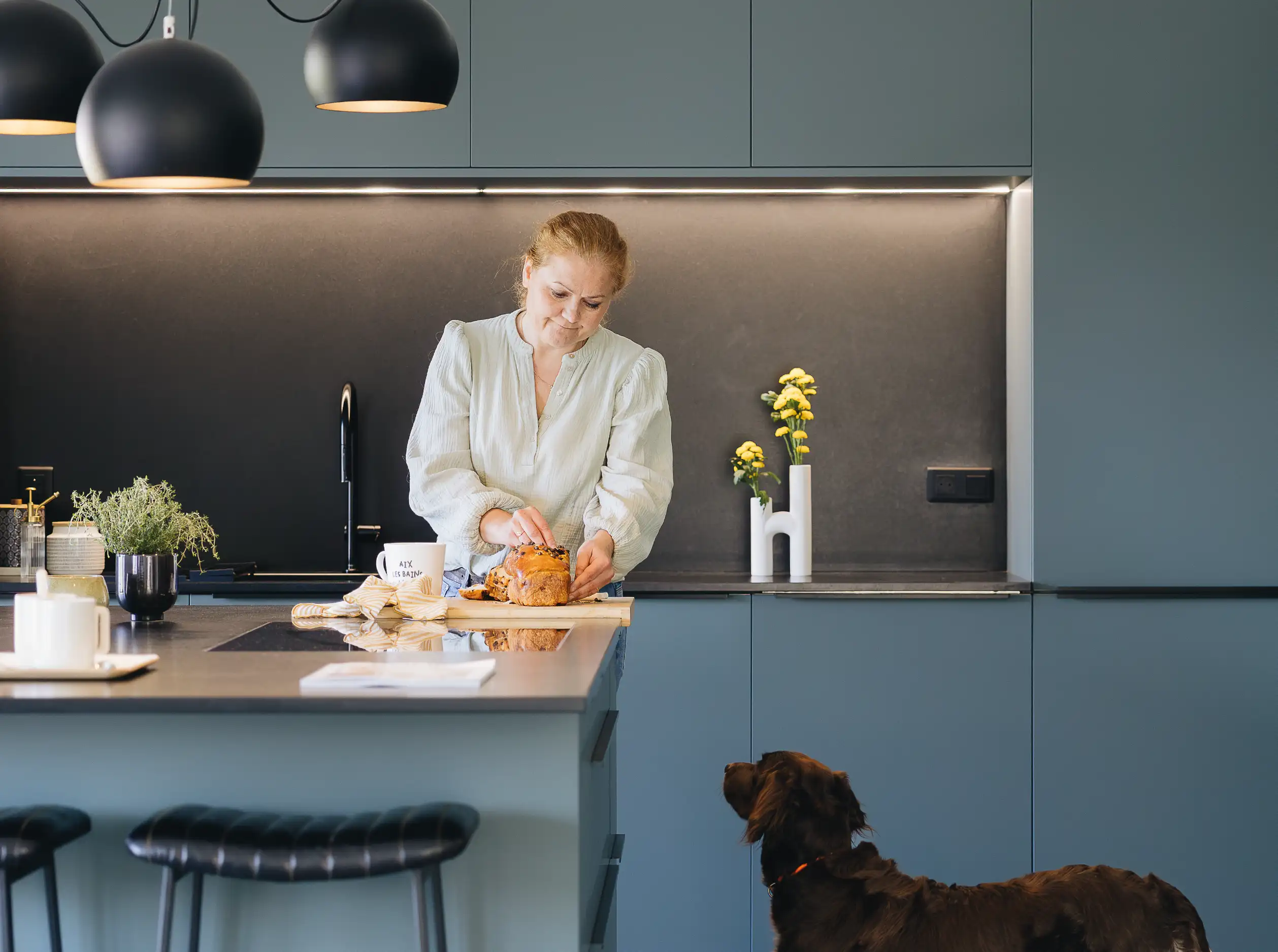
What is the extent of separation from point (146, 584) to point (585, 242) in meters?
1.02

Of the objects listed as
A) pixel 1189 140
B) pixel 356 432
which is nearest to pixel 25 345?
pixel 356 432

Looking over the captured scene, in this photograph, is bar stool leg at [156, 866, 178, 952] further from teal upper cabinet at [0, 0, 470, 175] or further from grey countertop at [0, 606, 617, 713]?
teal upper cabinet at [0, 0, 470, 175]

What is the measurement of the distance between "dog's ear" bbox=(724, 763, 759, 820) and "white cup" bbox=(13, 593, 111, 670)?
2.87 ft

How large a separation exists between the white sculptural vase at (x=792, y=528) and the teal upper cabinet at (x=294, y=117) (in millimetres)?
1229

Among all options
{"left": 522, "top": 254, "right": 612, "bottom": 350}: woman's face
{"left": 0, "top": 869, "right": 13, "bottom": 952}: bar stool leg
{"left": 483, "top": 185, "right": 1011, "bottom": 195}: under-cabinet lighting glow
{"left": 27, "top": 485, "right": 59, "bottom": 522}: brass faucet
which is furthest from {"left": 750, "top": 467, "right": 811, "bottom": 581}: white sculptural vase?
{"left": 0, "top": 869, "right": 13, "bottom": 952}: bar stool leg

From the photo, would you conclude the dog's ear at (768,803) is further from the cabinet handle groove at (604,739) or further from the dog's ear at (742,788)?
the cabinet handle groove at (604,739)

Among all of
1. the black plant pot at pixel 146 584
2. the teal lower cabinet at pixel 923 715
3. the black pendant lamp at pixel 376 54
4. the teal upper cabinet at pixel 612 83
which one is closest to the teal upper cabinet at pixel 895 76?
the teal upper cabinet at pixel 612 83

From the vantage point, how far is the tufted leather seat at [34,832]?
4.77 ft

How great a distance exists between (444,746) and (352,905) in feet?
0.79

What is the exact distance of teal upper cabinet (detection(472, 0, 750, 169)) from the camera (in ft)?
10.7

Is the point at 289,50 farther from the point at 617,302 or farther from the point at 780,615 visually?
the point at 780,615

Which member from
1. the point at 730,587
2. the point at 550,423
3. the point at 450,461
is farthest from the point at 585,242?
the point at 730,587

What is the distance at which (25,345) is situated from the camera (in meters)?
3.70

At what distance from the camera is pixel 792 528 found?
346cm
